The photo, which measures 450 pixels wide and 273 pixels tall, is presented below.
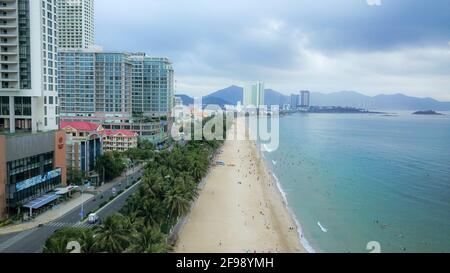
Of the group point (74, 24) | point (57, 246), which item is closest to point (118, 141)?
point (57, 246)

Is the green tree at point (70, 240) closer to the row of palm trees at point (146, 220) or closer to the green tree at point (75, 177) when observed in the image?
the row of palm trees at point (146, 220)

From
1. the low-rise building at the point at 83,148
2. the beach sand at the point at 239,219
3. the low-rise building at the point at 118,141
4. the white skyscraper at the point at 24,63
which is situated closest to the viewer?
the beach sand at the point at 239,219

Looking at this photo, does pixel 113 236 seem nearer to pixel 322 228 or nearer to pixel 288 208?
pixel 322 228

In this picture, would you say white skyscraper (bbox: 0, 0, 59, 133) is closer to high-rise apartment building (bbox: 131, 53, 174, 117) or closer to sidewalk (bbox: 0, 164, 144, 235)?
sidewalk (bbox: 0, 164, 144, 235)

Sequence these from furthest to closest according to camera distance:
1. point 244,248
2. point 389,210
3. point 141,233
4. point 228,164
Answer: point 228,164, point 389,210, point 244,248, point 141,233

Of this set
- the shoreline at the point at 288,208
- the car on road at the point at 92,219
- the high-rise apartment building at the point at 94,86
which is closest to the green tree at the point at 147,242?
the car on road at the point at 92,219
